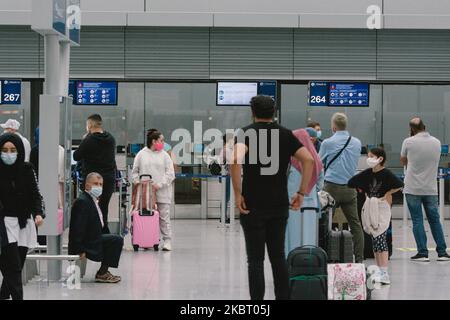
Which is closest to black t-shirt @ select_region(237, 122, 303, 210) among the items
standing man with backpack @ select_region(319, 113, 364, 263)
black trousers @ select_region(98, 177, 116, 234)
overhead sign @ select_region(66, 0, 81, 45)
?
standing man with backpack @ select_region(319, 113, 364, 263)

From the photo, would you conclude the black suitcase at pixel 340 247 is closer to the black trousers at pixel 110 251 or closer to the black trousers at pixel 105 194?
the black trousers at pixel 110 251

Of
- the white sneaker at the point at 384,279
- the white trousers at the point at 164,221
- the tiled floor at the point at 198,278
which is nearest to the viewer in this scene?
the tiled floor at the point at 198,278

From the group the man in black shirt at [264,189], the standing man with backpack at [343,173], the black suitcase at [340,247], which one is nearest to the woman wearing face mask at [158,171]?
the standing man with backpack at [343,173]

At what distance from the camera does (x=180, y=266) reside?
35.5ft

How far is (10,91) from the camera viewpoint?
63.0ft

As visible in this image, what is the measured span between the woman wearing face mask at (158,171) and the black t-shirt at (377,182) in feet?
12.8

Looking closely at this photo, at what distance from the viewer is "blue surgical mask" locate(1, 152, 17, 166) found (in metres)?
7.40

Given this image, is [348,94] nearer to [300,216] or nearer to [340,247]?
[340,247]

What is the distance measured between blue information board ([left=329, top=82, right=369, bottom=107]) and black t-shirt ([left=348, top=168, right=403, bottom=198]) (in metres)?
9.74

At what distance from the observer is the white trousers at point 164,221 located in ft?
42.5

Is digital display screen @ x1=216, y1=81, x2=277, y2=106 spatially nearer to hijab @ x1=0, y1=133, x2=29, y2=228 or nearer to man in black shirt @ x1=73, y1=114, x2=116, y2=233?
man in black shirt @ x1=73, y1=114, x2=116, y2=233

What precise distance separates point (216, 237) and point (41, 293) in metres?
6.50

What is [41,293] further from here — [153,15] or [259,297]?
[153,15]

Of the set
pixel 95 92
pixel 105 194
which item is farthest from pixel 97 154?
pixel 95 92
